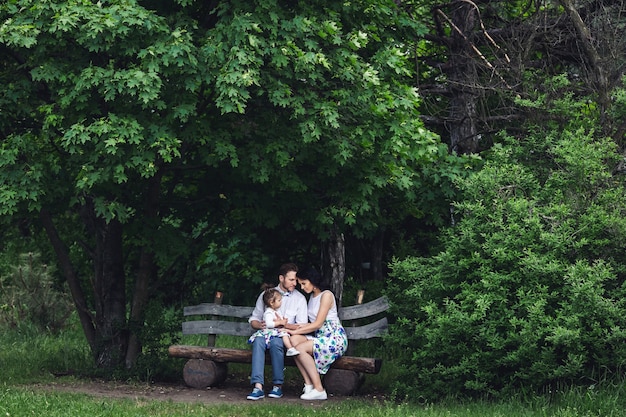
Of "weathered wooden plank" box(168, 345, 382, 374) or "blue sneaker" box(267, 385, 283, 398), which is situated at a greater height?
"weathered wooden plank" box(168, 345, 382, 374)

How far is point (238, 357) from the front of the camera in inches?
428

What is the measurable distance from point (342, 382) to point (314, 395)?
0.52m

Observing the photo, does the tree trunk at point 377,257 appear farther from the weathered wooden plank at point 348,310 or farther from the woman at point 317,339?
the woman at point 317,339

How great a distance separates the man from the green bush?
1149 millimetres

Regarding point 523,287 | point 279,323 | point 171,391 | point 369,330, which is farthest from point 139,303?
point 523,287

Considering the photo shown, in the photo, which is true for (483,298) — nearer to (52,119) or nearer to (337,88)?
(337,88)

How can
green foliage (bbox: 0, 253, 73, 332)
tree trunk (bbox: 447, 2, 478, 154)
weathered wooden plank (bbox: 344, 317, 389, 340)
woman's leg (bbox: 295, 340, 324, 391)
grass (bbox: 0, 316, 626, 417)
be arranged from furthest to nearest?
green foliage (bbox: 0, 253, 73, 332) < tree trunk (bbox: 447, 2, 478, 154) < weathered wooden plank (bbox: 344, 317, 389, 340) < woman's leg (bbox: 295, 340, 324, 391) < grass (bbox: 0, 316, 626, 417)

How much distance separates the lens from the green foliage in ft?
53.5

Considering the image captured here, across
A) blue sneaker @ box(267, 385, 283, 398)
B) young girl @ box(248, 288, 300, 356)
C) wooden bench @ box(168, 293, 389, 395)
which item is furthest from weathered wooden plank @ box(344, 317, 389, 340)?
blue sneaker @ box(267, 385, 283, 398)

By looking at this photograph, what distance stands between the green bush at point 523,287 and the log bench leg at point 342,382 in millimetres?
673

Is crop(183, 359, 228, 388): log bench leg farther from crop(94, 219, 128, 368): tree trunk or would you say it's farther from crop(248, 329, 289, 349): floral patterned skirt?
crop(94, 219, 128, 368): tree trunk

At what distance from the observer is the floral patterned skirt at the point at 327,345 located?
33.6ft

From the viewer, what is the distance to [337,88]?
9992mm

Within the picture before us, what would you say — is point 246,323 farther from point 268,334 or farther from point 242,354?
point 268,334
